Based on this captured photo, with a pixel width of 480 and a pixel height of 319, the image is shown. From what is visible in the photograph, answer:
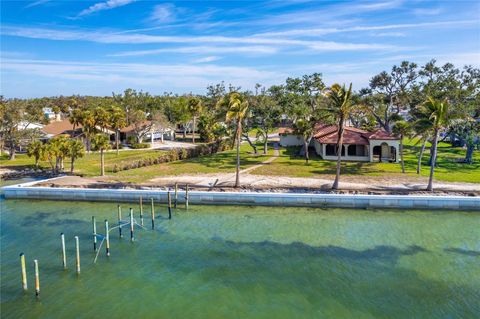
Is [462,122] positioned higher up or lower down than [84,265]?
higher up

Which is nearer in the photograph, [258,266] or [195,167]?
[258,266]

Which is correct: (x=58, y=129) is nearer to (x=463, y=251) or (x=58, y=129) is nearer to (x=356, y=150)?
Result: (x=356, y=150)

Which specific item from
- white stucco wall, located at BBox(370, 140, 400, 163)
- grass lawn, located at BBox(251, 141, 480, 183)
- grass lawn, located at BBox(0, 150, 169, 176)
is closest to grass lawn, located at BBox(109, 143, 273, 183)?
grass lawn, located at BBox(251, 141, 480, 183)

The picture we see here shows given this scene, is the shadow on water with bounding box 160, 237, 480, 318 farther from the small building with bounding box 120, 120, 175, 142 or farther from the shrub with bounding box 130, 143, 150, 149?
the small building with bounding box 120, 120, 175, 142

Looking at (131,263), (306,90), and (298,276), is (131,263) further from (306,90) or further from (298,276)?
(306,90)

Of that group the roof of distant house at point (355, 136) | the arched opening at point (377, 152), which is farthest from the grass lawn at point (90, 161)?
the arched opening at point (377, 152)

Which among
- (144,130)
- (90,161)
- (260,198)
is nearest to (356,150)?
(260,198)

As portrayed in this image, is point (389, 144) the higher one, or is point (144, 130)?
point (144, 130)

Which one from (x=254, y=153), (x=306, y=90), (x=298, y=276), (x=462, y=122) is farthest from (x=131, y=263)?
(x=306, y=90)
